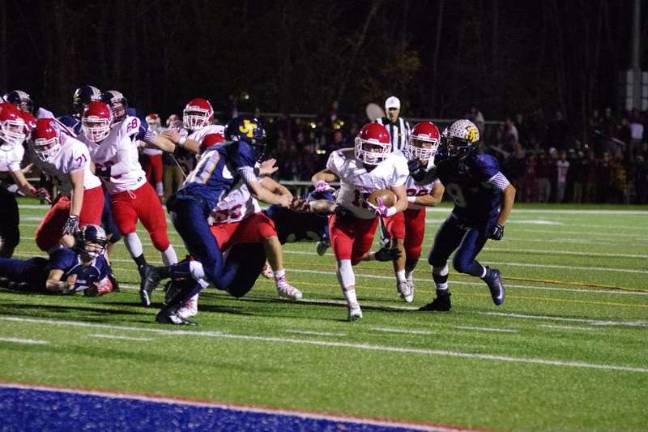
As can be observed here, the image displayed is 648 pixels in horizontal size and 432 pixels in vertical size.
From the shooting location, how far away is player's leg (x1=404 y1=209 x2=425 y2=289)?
12750 mm

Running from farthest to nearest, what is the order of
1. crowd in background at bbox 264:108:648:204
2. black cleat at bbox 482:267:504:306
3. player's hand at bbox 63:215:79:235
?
1. crowd in background at bbox 264:108:648:204
2. black cleat at bbox 482:267:504:306
3. player's hand at bbox 63:215:79:235

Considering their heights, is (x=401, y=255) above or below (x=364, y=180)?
below

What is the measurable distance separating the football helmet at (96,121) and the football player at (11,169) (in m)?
0.50

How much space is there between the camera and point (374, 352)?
8.95 m

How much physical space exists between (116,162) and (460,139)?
278 centimetres

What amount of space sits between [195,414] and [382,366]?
5.95ft

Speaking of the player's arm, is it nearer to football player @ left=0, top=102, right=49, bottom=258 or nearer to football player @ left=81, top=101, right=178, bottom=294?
football player @ left=81, top=101, right=178, bottom=294

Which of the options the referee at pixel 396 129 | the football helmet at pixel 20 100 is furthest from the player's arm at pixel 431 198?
the football helmet at pixel 20 100

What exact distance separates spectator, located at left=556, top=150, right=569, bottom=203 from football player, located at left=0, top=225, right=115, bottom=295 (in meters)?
21.3

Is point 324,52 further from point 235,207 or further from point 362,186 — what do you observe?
point 235,207

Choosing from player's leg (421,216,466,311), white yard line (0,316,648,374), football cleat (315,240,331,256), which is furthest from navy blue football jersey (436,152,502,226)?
white yard line (0,316,648,374)

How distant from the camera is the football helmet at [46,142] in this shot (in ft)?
36.6

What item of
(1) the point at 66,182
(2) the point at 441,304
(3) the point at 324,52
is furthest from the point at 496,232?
(3) the point at 324,52

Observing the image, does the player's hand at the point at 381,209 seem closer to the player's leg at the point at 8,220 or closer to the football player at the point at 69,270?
the football player at the point at 69,270
